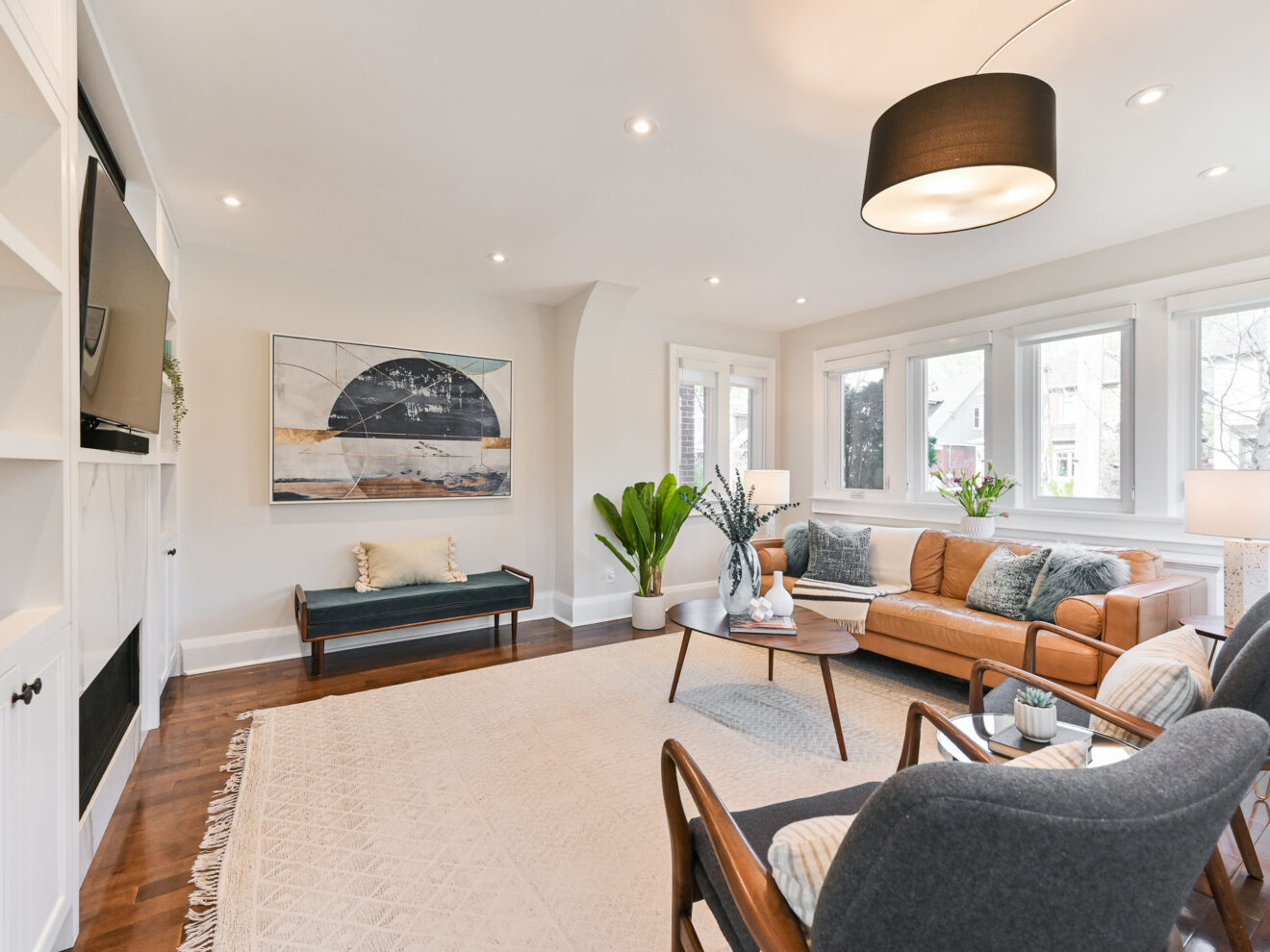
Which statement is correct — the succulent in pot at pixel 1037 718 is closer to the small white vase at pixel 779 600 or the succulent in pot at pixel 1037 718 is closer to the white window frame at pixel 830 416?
the small white vase at pixel 779 600

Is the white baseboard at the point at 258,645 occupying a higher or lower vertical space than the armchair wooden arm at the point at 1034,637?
lower

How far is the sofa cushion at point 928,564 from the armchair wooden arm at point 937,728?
2.61m

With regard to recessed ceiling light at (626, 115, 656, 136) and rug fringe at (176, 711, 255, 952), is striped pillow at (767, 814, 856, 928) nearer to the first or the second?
rug fringe at (176, 711, 255, 952)

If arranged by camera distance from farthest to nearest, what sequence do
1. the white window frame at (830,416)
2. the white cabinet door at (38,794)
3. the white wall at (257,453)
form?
the white window frame at (830,416) → the white wall at (257,453) → the white cabinet door at (38,794)

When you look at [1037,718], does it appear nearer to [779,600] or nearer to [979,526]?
[779,600]

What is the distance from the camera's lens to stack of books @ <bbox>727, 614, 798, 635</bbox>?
2847mm

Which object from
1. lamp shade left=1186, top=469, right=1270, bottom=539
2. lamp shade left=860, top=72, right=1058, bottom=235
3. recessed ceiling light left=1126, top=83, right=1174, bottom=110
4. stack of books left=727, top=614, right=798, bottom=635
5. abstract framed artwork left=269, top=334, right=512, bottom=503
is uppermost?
recessed ceiling light left=1126, top=83, right=1174, bottom=110

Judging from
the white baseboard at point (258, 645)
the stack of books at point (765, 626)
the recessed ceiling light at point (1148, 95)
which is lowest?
the white baseboard at point (258, 645)

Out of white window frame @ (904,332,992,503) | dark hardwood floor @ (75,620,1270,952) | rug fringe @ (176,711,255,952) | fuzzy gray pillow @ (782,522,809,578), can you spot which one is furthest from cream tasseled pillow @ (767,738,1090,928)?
white window frame @ (904,332,992,503)

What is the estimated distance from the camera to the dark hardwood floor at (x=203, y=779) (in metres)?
1.63

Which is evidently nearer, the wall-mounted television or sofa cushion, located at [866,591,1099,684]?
the wall-mounted television

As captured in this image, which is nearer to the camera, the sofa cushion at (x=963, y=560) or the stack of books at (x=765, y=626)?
the stack of books at (x=765, y=626)

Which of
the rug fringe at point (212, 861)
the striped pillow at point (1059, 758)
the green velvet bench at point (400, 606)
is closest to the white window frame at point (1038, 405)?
the striped pillow at point (1059, 758)

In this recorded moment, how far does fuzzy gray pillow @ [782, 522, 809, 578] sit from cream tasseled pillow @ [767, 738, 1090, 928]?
338 centimetres
